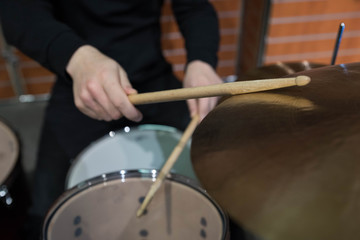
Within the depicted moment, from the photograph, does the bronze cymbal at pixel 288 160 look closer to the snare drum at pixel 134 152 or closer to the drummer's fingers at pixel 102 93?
the drummer's fingers at pixel 102 93

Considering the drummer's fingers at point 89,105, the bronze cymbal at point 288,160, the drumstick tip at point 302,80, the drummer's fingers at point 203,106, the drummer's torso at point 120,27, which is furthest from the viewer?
the drummer's torso at point 120,27

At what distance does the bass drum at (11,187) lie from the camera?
678 millimetres

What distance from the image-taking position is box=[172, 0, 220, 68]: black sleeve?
0.89m

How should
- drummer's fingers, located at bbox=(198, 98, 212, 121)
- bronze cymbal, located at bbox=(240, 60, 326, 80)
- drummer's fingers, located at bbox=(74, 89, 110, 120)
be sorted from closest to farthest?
bronze cymbal, located at bbox=(240, 60, 326, 80)
drummer's fingers, located at bbox=(74, 89, 110, 120)
drummer's fingers, located at bbox=(198, 98, 212, 121)

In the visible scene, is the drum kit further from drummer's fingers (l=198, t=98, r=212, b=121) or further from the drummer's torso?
the drummer's torso

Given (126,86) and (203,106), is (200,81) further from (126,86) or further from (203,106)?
(126,86)

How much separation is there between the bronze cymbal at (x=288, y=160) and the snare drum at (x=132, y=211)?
0.21 meters

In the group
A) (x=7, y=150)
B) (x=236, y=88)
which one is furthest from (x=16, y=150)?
(x=236, y=88)

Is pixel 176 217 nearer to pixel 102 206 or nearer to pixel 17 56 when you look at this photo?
pixel 102 206

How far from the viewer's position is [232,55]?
2.06 metres

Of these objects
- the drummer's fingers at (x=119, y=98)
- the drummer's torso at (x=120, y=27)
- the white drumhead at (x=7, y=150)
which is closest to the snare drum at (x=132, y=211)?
the drummer's fingers at (x=119, y=98)

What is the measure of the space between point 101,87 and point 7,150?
354 mm

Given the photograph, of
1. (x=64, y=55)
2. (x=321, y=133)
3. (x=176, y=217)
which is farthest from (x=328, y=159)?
(x=64, y=55)

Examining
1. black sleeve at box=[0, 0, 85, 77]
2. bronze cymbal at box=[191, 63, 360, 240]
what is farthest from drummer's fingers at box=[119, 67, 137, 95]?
bronze cymbal at box=[191, 63, 360, 240]
